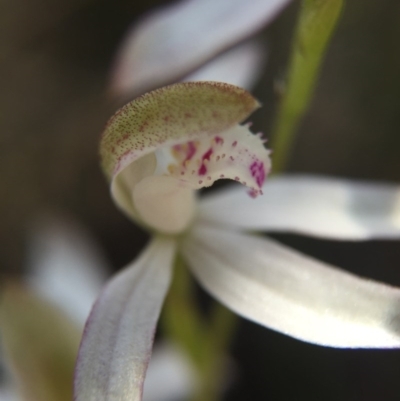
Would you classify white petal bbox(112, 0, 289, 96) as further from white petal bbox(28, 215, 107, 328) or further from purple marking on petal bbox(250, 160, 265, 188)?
white petal bbox(28, 215, 107, 328)

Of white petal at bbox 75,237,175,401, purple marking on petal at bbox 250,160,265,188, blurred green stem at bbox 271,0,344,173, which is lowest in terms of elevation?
white petal at bbox 75,237,175,401

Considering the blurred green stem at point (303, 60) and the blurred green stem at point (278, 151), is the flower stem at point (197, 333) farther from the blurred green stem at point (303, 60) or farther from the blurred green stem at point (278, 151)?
the blurred green stem at point (303, 60)

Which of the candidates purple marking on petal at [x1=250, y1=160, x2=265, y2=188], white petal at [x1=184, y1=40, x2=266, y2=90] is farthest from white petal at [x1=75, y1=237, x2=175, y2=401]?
white petal at [x1=184, y1=40, x2=266, y2=90]

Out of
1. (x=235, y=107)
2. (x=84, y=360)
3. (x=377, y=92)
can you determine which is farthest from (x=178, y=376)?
(x=377, y=92)

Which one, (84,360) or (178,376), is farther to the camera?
(178,376)

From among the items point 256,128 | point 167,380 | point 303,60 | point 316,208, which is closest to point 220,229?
point 316,208

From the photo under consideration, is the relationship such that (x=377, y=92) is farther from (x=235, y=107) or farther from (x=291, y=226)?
(x=235, y=107)
